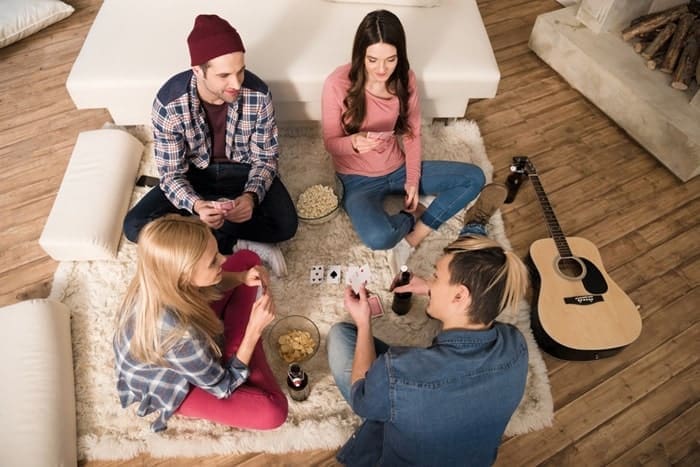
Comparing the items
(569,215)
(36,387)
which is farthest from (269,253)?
(569,215)

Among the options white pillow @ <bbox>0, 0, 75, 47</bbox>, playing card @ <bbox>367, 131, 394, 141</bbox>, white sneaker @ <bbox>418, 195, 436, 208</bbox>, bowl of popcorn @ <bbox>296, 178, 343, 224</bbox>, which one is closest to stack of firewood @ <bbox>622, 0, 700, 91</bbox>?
white sneaker @ <bbox>418, 195, 436, 208</bbox>

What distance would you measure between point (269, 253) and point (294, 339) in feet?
1.33

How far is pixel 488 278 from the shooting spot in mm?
1273

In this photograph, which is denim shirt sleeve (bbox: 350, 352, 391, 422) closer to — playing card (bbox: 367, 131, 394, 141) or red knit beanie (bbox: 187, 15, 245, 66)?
playing card (bbox: 367, 131, 394, 141)

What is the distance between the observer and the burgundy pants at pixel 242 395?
1616 mm

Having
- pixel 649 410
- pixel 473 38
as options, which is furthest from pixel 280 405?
pixel 473 38

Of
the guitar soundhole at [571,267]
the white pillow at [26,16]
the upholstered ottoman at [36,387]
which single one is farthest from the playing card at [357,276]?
the white pillow at [26,16]

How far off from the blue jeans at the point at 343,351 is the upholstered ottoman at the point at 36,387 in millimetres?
943

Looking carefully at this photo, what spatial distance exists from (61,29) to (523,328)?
3.24 meters

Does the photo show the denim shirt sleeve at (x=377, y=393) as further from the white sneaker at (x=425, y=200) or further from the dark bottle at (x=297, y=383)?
the white sneaker at (x=425, y=200)

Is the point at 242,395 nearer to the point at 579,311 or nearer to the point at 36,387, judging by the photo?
the point at 36,387

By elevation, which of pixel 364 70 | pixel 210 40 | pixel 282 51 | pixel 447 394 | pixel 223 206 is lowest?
pixel 223 206

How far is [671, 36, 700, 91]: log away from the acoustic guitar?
1.12 m

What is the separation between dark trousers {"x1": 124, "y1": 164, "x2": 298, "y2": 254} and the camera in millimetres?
2037
